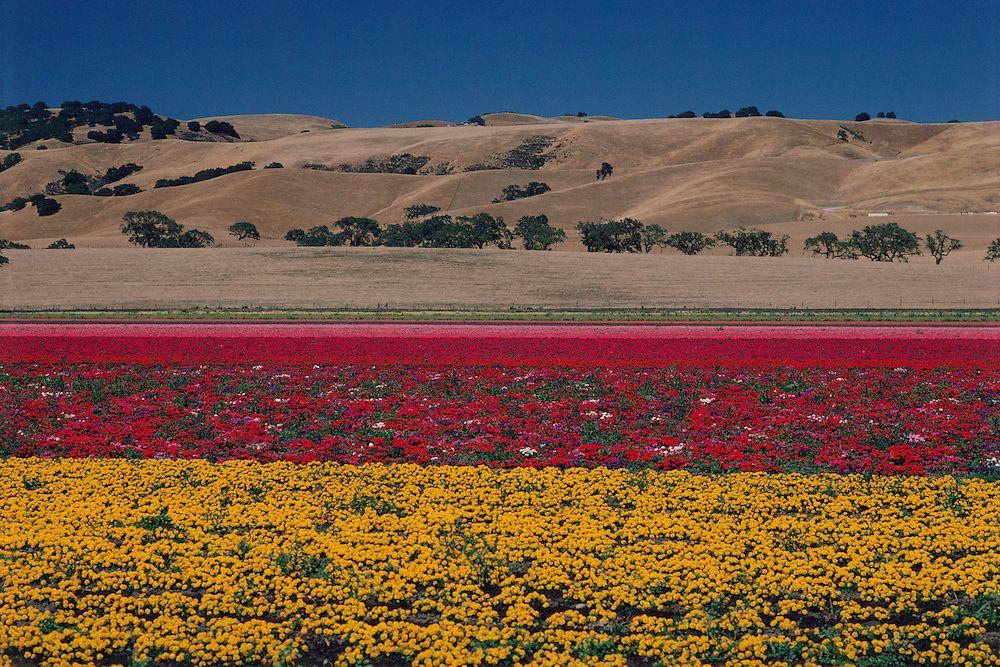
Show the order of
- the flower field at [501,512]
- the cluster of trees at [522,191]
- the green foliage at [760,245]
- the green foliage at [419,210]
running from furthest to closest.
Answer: the cluster of trees at [522,191], the green foliage at [419,210], the green foliage at [760,245], the flower field at [501,512]

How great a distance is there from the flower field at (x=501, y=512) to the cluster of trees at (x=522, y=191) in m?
156

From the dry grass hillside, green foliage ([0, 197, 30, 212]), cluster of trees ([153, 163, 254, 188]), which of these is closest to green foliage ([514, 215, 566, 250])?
the dry grass hillside

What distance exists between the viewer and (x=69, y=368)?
82.5 feet

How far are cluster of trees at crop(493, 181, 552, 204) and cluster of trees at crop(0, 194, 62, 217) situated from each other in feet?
229

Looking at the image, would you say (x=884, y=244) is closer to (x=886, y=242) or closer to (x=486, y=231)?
(x=886, y=242)

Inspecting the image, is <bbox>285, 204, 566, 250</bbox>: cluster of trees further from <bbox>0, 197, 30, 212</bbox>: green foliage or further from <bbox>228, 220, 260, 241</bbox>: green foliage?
<bbox>0, 197, 30, 212</bbox>: green foliage

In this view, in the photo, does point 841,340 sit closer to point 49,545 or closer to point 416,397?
point 416,397

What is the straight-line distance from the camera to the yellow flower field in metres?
9.61

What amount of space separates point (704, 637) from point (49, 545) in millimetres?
7712

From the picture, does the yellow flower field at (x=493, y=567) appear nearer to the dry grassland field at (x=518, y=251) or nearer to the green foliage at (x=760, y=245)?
the dry grassland field at (x=518, y=251)

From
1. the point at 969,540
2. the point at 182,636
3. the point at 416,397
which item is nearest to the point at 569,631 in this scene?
the point at 182,636

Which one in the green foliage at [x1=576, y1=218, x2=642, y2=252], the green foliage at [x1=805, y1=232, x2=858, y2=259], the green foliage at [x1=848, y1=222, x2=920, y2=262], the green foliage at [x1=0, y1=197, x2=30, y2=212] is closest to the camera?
the green foliage at [x1=848, y1=222, x2=920, y2=262]

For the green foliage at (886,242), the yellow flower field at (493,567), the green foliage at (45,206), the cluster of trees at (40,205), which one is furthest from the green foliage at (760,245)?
the cluster of trees at (40,205)

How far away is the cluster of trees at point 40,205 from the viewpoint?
160050 millimetres
